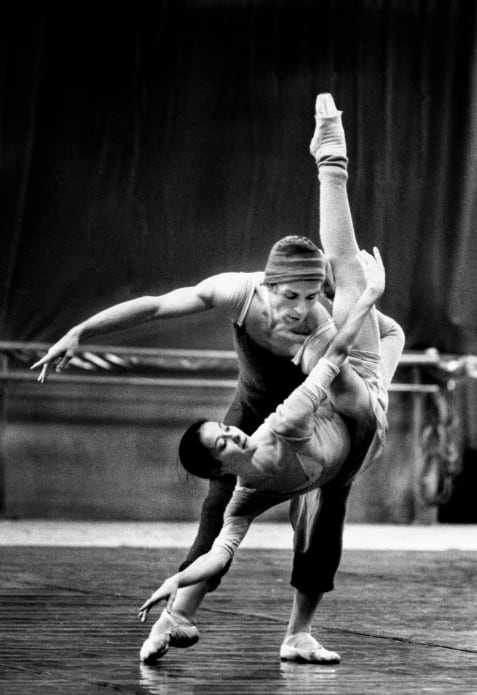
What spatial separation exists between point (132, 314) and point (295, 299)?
335mm

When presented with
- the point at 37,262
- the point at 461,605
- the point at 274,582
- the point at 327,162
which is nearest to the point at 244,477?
the point at 327,162

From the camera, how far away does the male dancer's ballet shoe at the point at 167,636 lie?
3080 millimetres

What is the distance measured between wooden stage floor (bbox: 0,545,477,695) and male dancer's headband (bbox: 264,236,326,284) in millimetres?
813

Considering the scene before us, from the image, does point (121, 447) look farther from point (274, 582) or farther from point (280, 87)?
point (274, 582)

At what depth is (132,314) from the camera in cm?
296

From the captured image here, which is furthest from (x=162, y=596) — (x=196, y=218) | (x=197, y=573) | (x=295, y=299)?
(x=196, y=218)

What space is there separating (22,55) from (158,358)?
1740 millimetres

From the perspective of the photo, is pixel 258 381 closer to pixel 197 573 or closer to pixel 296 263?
pixel 296 263

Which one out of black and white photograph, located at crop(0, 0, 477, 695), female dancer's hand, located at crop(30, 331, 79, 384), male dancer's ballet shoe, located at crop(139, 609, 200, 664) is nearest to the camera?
female dancer's hand, located at crop(30, 331, 79, 384)

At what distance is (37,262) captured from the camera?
7562mm

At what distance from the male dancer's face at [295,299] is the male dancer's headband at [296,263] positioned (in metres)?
0.01

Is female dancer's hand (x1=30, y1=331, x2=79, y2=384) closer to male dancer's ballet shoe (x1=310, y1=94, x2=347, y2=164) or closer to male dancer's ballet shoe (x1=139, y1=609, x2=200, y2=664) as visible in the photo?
male dancer's ballet shoe (x1=139, y1=609, x2=200, y2=664)

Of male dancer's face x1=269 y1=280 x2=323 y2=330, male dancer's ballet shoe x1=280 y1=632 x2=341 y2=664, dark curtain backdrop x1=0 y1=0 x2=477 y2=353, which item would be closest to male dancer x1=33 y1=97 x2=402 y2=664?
male dancer's face x1=269 y1=280 x2=323 y2=330

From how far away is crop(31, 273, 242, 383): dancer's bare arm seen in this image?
9.62ft
